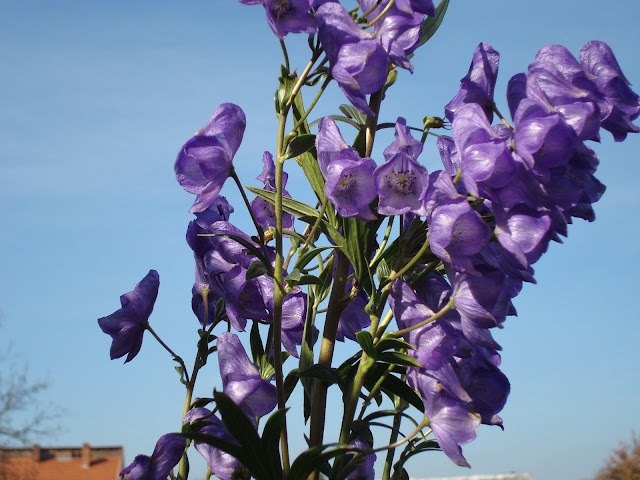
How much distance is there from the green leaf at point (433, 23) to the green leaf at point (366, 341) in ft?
1.69

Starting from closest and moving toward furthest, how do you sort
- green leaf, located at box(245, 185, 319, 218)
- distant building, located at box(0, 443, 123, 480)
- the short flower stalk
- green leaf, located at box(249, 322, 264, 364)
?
the short flower stalk < green leaf, located at box(245, 185, 319, 218) < green leaf, located at box(249, 322, 264, 364) < distant building, located at box(0, 443, 123, 480)

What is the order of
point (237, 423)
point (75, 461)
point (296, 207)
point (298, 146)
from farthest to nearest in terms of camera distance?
point (75, 461), point (296, 207), point (298, 146), point (237, 423)

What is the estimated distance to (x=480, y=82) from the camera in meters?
1.10

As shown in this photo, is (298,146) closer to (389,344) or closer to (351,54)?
(351,54)

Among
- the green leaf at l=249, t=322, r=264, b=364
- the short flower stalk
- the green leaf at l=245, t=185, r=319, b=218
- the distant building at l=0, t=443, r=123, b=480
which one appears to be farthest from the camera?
the distant building at l=0, t=443, r=123, b=480

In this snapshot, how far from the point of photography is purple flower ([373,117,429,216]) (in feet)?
3.31

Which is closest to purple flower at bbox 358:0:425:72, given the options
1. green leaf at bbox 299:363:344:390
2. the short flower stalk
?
the short flower stalk

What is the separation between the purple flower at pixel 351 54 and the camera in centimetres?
99

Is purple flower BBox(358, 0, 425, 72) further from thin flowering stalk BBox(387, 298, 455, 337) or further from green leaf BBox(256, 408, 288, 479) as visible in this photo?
green leaf BBox(256, 408, 288, 479)

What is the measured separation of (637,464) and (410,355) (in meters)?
13.7

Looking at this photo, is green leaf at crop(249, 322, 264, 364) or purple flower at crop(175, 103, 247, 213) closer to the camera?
purple flower at crop(175, 103, 247, 213)

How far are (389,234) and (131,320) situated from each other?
0.48 meters

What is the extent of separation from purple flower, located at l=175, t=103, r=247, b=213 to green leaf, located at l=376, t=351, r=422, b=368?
Answer: 36cm

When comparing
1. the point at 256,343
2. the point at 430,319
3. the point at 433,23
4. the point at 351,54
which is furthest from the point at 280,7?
the point at 256,343
